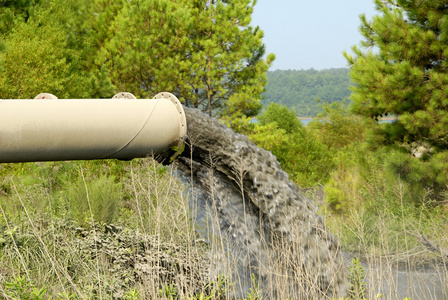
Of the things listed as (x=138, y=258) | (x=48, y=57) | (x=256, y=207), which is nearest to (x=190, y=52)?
(x=48, y=57)

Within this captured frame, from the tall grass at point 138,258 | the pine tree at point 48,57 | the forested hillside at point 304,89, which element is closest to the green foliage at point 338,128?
the pine tree at point 48,57

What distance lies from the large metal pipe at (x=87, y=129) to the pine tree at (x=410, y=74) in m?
4.74

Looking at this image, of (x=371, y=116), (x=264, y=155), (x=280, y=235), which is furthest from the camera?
(x=371, y=116)

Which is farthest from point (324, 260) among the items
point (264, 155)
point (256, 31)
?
point (256, 31)

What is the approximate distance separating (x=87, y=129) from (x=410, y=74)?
550 centimetres

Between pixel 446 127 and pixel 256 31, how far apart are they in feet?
32.0

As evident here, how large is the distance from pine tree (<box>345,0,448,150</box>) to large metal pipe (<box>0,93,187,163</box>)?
474 centimetres

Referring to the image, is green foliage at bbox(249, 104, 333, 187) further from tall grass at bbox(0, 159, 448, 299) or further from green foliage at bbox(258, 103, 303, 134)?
tall grass at bbox(0, 159, 448, 299)

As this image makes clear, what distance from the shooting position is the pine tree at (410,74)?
700cm

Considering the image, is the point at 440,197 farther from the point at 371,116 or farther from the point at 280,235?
the point at 280,235

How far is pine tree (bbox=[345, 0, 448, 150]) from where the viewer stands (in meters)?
7.00

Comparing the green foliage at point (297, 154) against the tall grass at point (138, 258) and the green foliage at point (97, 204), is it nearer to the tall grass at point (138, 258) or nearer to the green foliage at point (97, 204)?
the tall grass at point (138, 258)

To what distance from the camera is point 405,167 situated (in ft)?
24.1

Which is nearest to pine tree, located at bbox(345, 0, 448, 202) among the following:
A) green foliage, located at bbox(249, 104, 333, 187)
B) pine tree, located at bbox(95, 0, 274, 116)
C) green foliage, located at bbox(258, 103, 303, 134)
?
green foliage, located at bbox(249, 104, 333, 187)
